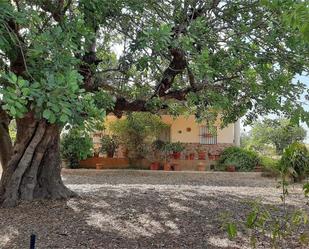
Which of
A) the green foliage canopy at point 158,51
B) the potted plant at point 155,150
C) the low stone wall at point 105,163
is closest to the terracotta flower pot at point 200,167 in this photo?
the potted plant at point 155,150

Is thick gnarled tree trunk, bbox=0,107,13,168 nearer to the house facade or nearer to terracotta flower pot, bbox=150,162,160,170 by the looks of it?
terracotta flower pot, bbox=150,162,160,170

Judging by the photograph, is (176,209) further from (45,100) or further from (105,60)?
(45,100)

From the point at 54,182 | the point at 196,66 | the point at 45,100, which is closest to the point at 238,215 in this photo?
the point at 196,66

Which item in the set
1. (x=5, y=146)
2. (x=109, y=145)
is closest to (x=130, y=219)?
(x=5, y=146)

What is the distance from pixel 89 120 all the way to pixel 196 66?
2.38 metres

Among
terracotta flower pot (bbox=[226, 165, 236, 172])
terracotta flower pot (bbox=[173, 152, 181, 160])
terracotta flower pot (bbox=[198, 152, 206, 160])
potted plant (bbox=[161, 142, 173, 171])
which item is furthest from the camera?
terracotta flower pot (bbox=[198, 152, 206, 160])

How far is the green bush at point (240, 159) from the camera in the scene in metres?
20.7

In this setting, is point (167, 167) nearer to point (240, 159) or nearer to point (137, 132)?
point (137, 132)

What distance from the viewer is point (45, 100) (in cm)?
367

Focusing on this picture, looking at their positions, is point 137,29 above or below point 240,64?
above

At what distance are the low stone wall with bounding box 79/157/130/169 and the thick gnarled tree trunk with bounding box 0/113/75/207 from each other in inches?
442

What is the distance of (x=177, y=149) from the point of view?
850 inches

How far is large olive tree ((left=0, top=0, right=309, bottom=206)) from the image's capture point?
13.2ft

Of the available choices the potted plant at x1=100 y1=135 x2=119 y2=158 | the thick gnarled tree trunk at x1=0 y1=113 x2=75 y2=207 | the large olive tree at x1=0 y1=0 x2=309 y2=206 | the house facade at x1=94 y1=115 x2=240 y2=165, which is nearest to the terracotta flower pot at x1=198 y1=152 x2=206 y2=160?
the house facade at x1=94 y1=115 x2=240 y2=165
